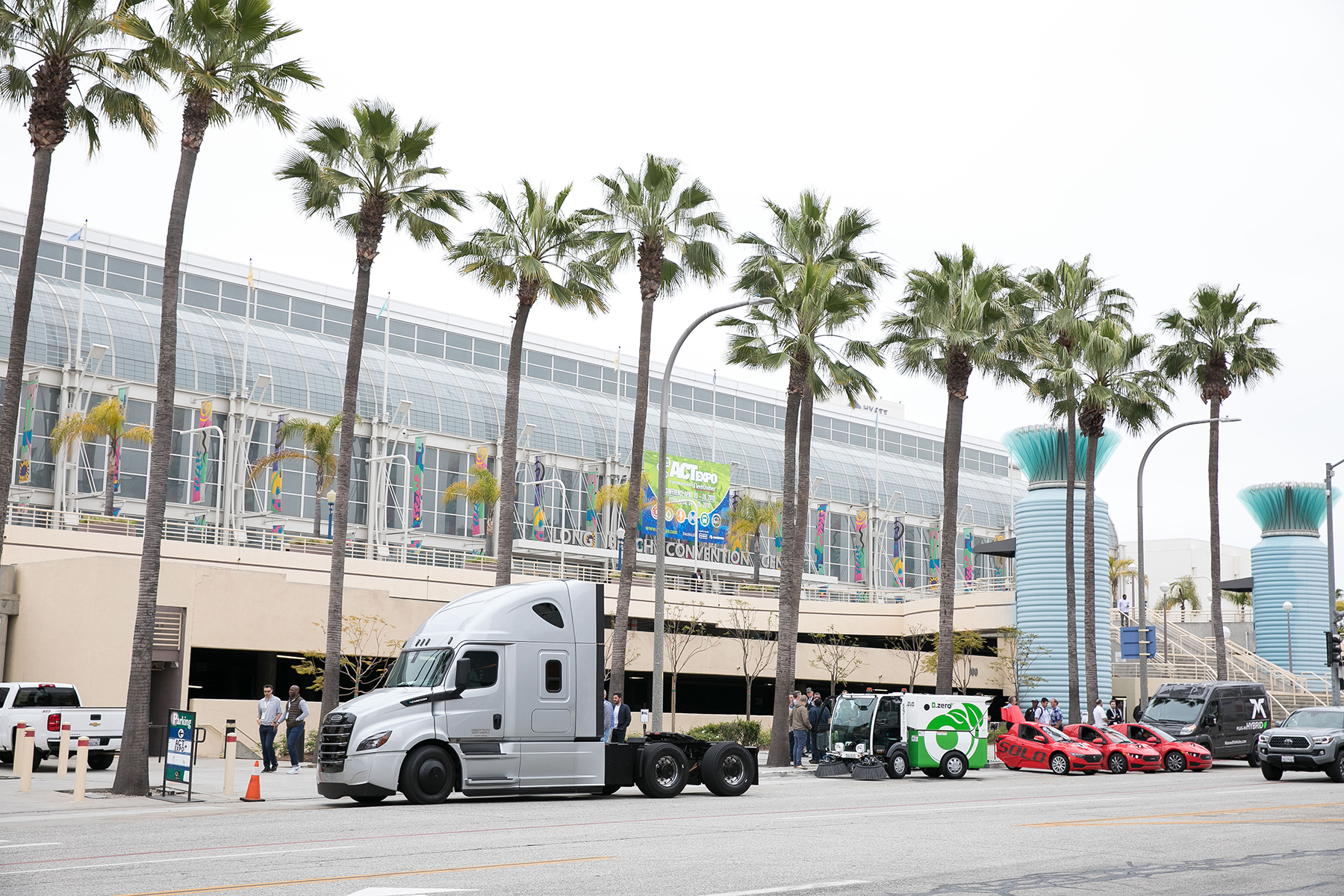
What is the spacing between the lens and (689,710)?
53.2m

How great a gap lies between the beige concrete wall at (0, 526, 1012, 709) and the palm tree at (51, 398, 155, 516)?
8.26 metres

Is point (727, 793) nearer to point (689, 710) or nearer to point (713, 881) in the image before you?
point (713, 881)

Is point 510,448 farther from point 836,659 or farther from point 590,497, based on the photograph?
point 590,497

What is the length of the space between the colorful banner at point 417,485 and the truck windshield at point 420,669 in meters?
40.5

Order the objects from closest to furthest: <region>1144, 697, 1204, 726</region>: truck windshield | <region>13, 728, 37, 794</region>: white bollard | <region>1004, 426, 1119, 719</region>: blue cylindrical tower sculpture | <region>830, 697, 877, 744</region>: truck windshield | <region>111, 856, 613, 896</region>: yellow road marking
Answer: <region>111, 856, 613, 896</region>: yellow road marking
<region>13, 728, 37, 794</region>: white bollard
<region>830, 697, 877, 744</region>: truck windshield
<region>1144, 697, 1204, 726</region>: truck windshield
<region>1004, 426, 1119, 719</region>: blue cylindrical tower sculpture

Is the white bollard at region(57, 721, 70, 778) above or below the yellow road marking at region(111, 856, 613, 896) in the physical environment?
below

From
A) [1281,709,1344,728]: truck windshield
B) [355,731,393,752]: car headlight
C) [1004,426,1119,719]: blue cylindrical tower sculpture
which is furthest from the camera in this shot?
[1004,426,1119,719]: blue cylindrical tower sculpture

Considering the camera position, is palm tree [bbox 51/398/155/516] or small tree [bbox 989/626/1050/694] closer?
palm tree [bbox 51/398/155/516]

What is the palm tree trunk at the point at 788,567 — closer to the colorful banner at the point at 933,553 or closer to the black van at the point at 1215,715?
the black van at the point at 1215,715

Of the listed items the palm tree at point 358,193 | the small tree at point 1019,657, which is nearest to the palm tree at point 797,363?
the palm tree at point 358,193

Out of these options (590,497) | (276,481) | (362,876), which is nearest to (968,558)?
(590,497)

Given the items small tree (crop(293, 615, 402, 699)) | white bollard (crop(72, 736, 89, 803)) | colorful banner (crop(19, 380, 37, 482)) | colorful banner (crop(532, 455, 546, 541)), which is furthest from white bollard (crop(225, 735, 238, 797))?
colorful banner (crop(532, 455, 546, 541))

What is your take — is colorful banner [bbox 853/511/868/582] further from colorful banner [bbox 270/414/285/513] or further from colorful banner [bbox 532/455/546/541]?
colorful banner [bbox 270/414/285/513]

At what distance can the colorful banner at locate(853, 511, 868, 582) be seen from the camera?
257 ft
